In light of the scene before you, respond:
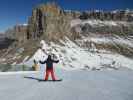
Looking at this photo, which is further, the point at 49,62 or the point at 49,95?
the point at 49,62

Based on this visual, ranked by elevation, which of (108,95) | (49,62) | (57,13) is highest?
(57,13)

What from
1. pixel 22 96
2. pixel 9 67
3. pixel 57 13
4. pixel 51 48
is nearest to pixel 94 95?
pixel 22 96

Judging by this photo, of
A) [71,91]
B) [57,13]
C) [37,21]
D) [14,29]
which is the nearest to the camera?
[71,91]

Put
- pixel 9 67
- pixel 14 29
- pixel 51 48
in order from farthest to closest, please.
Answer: pixel 14 29 → pixel 51 48 → pixel 9 67

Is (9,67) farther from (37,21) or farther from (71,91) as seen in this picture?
(37,21)

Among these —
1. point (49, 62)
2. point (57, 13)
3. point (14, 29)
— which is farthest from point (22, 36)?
point (49, 62)

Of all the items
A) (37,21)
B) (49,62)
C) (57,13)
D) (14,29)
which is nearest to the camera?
(49,62)

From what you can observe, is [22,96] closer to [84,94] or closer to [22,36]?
[84,94]

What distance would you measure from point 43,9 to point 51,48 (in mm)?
49485

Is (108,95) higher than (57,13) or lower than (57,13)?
lower

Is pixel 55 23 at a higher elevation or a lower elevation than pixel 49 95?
higher

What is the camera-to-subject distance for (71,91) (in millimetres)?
13062

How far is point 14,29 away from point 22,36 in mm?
41758

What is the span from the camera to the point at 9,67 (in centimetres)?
2811
